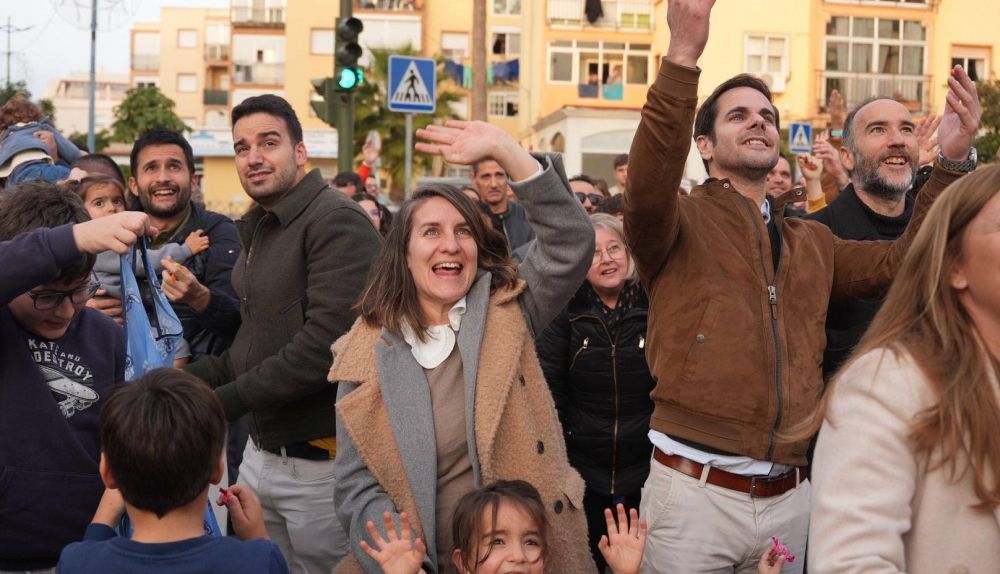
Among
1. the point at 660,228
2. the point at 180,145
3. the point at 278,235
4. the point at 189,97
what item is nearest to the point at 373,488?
the point at 660,228

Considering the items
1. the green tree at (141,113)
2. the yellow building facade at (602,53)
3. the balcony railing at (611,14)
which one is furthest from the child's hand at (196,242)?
the green tree at (141,113)

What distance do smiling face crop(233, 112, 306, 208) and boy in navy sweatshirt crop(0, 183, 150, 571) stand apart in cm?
134

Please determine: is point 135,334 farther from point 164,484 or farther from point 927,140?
point 927,140

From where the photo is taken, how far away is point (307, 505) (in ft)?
15.9

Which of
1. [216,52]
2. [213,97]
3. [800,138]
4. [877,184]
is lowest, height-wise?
[877,184]

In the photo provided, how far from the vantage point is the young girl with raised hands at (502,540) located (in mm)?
Result: 3537

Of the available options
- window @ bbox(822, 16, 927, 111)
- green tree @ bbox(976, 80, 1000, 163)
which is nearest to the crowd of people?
green tree @ bbox(976, 80, 1000, 163)

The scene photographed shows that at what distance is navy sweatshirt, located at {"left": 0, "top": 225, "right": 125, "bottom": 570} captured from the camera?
3.58 metres

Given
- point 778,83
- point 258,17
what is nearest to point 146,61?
point 258,17

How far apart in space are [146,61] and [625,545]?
10688cm

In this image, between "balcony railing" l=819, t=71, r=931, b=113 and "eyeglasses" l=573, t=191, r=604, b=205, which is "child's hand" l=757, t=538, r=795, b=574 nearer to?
"eyeglasses" l=573, t=191, r=604, b=205

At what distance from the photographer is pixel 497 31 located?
5753cm

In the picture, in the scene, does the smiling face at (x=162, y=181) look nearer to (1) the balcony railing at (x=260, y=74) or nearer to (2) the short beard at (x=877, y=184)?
(2) the short beard at (x=877, y=184)

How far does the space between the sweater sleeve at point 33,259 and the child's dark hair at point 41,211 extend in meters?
0.28
